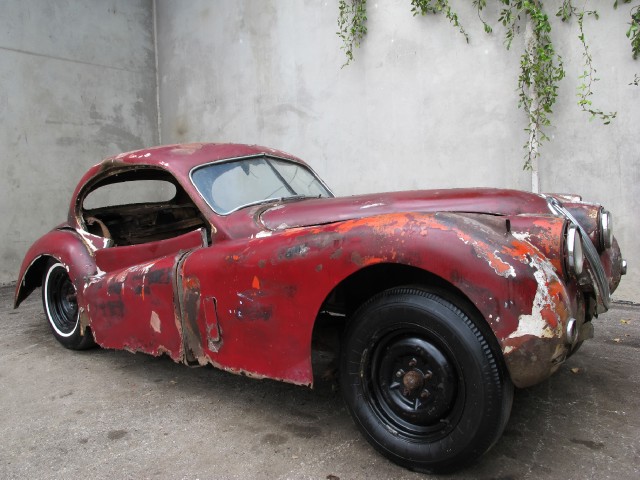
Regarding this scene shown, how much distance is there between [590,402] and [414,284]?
1.34 metres

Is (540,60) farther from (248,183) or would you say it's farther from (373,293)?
(373,293)

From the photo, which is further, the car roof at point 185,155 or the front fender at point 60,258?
the front fender at point 60,258

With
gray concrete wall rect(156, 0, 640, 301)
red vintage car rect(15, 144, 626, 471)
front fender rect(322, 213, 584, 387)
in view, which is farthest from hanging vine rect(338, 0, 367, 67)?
front fender rect(322, 213, 584, 387)

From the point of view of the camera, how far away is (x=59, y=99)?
276 inches

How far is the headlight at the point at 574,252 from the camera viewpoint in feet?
5.95

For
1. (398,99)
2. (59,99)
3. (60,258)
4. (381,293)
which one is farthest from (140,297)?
(59,99)

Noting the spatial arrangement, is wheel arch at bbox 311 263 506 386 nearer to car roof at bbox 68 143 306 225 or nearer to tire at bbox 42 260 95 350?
car roof at bbox 68 143 306 225

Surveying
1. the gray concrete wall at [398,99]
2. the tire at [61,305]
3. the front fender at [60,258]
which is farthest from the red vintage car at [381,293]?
the gray concrete wall at [398,99]

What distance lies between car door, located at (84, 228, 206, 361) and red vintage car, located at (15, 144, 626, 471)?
0.01 metres

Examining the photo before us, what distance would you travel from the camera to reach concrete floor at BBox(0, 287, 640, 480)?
194 cm

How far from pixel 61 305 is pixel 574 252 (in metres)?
3.71

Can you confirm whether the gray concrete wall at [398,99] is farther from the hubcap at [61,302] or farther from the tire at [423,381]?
the tire at [423,381]

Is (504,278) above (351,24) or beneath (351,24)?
beneath

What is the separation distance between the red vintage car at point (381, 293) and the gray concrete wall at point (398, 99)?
7.23 feet
